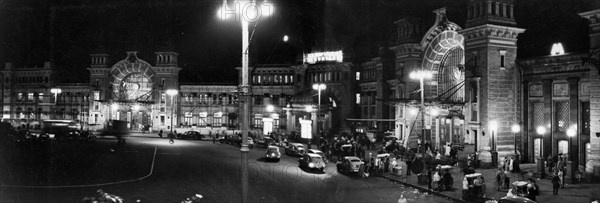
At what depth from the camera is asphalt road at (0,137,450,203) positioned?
72.4ft

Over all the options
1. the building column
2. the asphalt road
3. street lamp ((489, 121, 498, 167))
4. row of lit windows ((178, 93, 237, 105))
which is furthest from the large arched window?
the building column

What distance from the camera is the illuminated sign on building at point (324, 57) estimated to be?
6103 centimetres

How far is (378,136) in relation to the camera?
51.6 metres

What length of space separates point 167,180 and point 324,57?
130 ft

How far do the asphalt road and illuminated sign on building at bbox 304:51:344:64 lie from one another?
25292 millimetres

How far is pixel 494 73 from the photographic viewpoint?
35594 mm

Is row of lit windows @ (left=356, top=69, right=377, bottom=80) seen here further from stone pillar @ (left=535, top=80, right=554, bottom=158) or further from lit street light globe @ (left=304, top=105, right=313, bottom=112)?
stone pillar @ (left=535, top=80, right=554, bottom=158)

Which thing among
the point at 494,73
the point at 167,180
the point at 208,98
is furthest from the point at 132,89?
the point at 494,73

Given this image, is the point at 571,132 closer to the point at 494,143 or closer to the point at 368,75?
the point at 494,143

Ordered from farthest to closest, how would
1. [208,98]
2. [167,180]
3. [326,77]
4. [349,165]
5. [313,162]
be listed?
[208,98]
[326,77]
[313,162]
[349,165]
[167,180]

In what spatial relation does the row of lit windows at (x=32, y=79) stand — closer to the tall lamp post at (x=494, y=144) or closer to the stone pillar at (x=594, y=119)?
the tall lamp post at (x=494, y=144)

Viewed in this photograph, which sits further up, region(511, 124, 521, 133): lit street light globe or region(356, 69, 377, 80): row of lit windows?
region(356, 69, 377, 80): row of lit windows

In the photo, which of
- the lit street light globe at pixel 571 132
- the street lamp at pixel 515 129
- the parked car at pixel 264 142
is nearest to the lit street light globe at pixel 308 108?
the parked car at pixel 264 142

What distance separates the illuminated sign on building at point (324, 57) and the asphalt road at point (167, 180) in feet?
83.0
